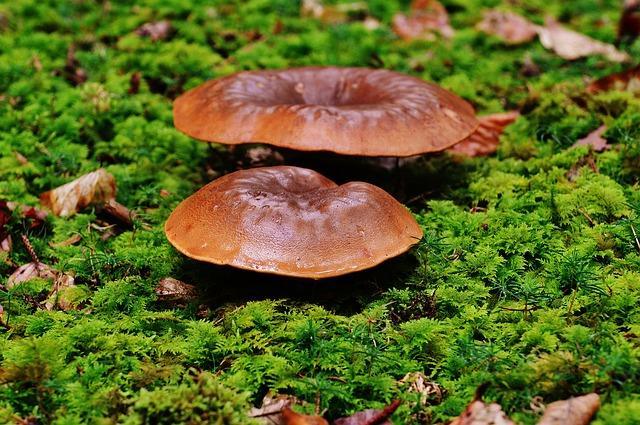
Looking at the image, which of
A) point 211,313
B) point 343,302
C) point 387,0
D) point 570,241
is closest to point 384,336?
point 343,302

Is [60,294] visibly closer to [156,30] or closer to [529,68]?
[156,30]

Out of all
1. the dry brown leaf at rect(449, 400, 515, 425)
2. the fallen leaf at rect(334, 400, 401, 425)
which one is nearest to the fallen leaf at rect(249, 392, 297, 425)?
the fallen leaf at rect(334, 400, 401, 425)

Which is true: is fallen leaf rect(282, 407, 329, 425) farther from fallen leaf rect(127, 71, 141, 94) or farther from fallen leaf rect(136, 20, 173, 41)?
fallen leaf rect(136, 20, 173, 41)

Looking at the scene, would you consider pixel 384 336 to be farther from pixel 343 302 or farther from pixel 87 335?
pixel 87 335

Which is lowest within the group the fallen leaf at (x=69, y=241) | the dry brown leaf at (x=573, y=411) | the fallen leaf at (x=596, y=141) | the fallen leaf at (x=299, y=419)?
the fallen leaf at (x=69, y=241)

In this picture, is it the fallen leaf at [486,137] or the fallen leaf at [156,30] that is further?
the fallen leaf at [156,30]

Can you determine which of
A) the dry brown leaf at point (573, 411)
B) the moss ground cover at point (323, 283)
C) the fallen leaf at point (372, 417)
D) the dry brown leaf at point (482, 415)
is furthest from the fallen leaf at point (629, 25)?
the fallen leaf at point (372, 417)

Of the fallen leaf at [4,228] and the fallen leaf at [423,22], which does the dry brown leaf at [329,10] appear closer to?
the fallen leaf at [423,22]

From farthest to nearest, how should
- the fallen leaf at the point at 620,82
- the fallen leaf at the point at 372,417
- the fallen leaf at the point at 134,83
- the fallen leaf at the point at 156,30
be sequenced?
the fallen leaf at the point at 156,30, the fallen leaf at the point at 134,83, the fallen leaf at the point at 620,82, the fallen leaf at the point at 372,417
